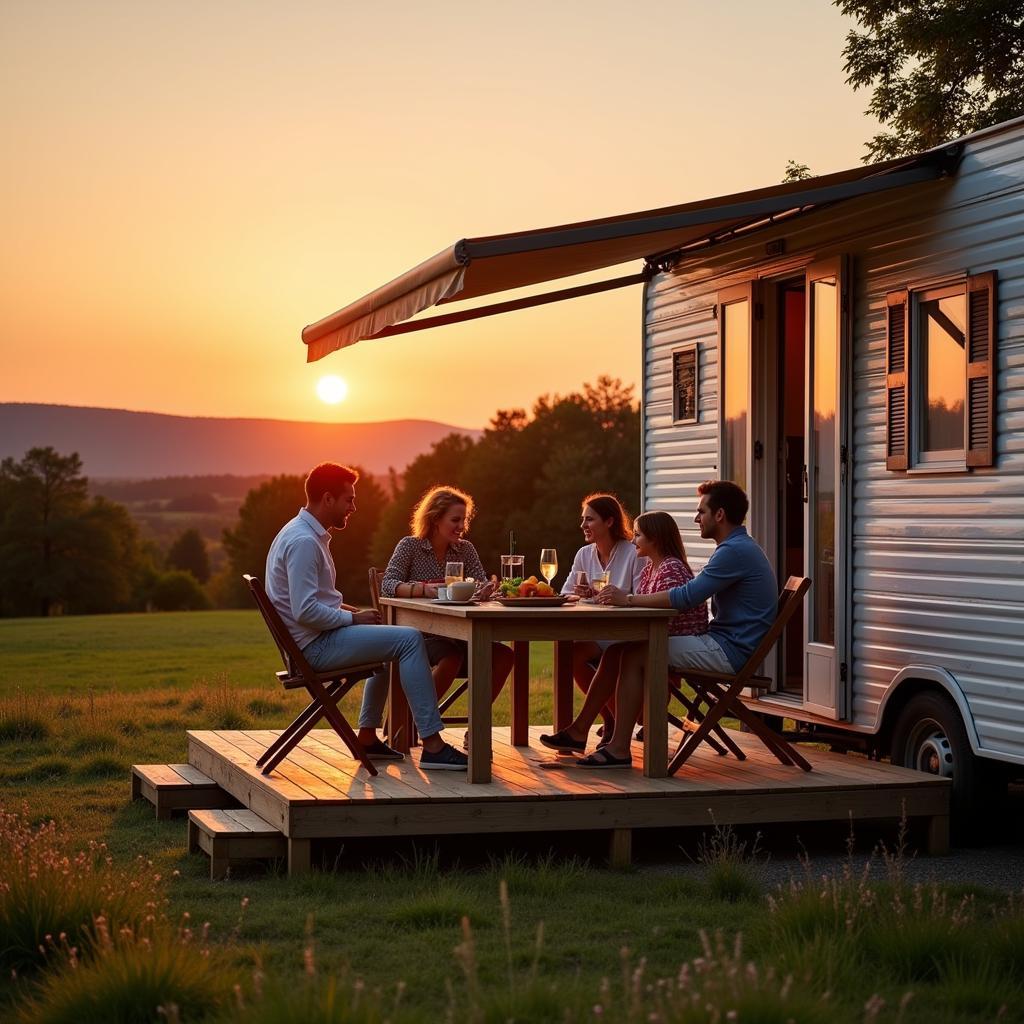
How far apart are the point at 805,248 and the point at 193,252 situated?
14.0 metres

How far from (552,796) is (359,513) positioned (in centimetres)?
6758

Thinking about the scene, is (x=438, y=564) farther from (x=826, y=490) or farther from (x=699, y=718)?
(x=826, y=490)

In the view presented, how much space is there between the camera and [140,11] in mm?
12984

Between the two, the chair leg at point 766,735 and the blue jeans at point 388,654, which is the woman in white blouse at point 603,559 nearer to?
the chair leg at point 766,735

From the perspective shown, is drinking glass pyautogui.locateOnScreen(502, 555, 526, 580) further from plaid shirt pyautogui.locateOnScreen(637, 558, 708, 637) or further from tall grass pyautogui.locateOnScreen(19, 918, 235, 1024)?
tall grass pyautogui.locateOnScreen(19, 918, 235, 1024)

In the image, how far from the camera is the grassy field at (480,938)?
3885 millimetres

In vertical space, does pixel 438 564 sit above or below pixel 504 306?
below

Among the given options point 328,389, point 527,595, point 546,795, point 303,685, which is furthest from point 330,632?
point 328,389

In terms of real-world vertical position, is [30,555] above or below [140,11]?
below

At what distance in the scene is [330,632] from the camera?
672 centimetres

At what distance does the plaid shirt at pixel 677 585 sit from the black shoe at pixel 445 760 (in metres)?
1.08

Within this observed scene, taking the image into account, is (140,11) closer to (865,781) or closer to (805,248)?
(805,248)

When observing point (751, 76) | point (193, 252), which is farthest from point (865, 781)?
point (193, 252)

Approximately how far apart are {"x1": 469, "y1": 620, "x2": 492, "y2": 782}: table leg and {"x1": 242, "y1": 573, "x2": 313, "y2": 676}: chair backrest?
0.69m
